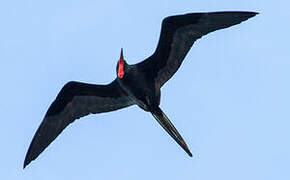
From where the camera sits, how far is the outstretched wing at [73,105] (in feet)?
70.6

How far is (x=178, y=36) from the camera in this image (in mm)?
20750

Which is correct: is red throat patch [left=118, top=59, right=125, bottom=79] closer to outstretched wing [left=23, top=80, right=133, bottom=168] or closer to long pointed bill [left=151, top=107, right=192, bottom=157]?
outstretched wing [left=23, top=80, right=133, bottom=168]

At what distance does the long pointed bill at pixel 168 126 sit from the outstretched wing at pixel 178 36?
0.85m

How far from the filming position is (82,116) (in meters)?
21.6

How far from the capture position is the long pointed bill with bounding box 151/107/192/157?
20.1m

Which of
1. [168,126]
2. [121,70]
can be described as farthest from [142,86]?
[168,126]

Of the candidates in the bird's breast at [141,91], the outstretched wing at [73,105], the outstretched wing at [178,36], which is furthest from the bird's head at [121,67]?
the outstretched wing at [73,105]

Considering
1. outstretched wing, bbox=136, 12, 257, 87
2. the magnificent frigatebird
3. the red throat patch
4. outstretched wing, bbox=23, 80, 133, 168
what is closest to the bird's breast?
the magnificent frigatebird

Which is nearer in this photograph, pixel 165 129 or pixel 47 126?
pixel 165 129

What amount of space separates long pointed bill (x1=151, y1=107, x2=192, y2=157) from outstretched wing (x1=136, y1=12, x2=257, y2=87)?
85 centimetres

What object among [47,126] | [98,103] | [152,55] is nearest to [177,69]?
[152,55]

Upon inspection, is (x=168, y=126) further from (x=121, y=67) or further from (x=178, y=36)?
(x=178, y=36)

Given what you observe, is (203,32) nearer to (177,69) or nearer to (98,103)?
(177,69)

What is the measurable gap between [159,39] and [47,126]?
370 cm
